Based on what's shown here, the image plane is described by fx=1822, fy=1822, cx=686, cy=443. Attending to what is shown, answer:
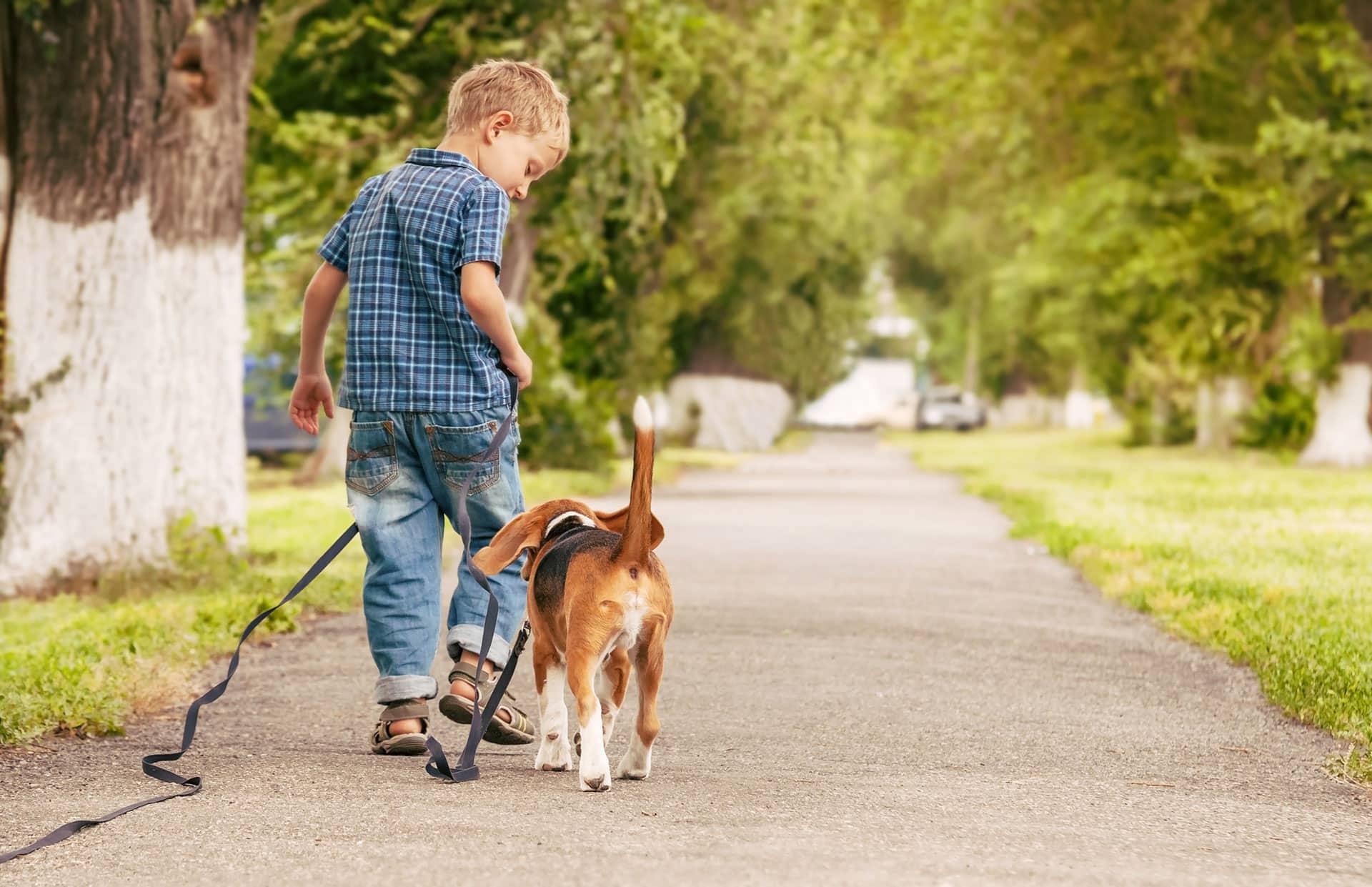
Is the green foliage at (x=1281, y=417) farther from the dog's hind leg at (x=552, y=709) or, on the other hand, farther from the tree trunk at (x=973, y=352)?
the dog's hind leg at (x=552, y=709)

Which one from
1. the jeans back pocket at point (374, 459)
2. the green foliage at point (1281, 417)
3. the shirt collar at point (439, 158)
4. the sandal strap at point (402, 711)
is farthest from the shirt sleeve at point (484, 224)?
the green foliage at point (1281, 417)

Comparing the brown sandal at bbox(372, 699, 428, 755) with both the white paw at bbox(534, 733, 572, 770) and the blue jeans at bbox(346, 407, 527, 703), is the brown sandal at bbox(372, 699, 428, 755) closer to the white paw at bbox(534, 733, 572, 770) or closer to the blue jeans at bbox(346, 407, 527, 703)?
the blue jeans at bbox(346, 407, 527, 703)

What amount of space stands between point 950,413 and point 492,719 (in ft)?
214

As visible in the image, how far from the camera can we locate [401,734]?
554 cm

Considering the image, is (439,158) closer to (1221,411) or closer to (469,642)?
(469,642)

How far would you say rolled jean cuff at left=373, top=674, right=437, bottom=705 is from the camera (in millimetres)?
5551

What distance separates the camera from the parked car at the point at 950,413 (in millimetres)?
69562

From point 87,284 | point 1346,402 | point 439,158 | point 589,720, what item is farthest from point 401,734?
point 1346,402

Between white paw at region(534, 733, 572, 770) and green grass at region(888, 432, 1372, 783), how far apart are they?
2.36 m

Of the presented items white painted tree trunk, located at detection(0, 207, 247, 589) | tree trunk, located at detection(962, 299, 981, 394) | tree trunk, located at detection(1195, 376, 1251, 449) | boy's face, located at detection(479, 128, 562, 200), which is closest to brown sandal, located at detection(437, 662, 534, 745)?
boy's face, located at detection(479, 128, 562, 200)

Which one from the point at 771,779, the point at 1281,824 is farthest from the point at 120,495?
the point at 1281,824

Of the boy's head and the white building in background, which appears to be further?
the white building in background

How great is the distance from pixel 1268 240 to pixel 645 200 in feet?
46.3

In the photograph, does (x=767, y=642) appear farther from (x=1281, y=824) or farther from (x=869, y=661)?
(x=1281, y=824)
